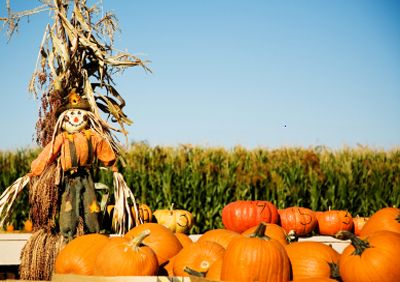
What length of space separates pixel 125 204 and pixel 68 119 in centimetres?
100

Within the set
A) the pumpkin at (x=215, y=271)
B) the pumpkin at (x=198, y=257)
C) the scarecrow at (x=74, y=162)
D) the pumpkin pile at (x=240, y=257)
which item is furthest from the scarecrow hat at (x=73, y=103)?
the pumpkin at (x=215, y=271)

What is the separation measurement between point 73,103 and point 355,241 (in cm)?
318

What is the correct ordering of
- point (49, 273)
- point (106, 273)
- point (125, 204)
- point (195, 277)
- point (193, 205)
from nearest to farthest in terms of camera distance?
point (195, 277), point (106, 273), point (49, 273), point (125, 204), point (193, 205)

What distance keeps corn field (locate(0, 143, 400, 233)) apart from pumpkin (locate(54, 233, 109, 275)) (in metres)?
5.70

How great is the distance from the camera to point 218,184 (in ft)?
30.0

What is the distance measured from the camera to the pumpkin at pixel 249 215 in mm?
5996

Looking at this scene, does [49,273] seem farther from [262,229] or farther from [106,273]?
[262,229]

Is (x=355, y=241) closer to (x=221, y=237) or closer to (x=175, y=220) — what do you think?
(x=221, y=237)

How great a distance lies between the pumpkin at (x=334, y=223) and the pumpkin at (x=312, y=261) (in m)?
4.42

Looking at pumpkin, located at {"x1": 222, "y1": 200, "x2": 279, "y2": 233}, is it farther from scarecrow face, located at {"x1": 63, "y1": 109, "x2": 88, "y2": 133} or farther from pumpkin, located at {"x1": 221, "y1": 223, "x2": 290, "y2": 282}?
pumpkin, located at {"x1": 221, "y1": 223, "x2": 290, "y2": 282}

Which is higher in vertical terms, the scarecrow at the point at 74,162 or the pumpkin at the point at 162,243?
the scarecrow at the point at 74,162

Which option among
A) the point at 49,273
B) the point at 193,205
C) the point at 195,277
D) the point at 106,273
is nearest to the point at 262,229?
the point at 195,277

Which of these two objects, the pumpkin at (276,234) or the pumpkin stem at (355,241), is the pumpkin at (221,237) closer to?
the pumpkin at (276,234)

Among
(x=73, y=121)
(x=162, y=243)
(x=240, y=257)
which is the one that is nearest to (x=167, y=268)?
(x=162, y=243)
